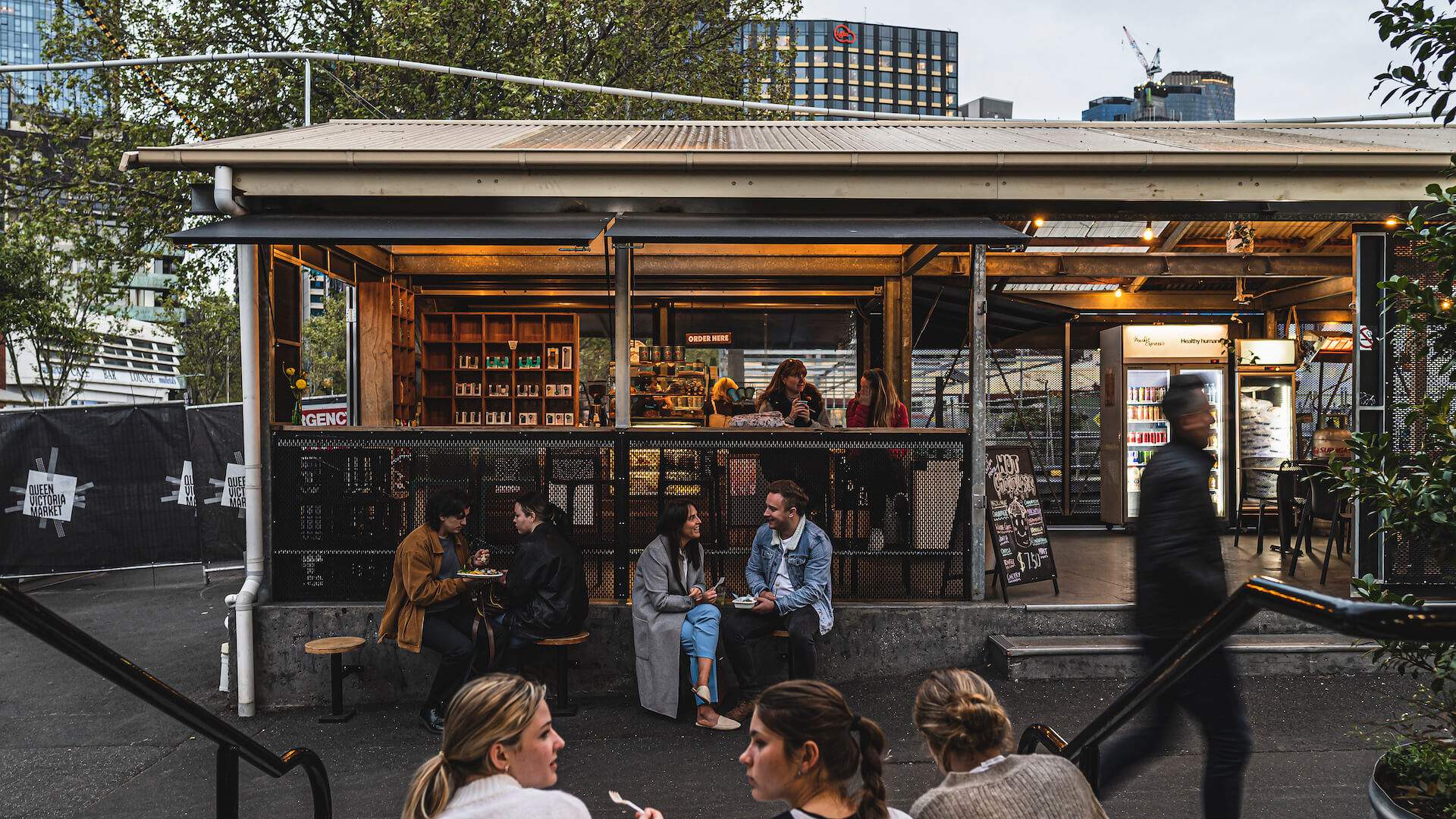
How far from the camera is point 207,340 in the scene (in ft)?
144

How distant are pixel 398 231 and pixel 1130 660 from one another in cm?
576

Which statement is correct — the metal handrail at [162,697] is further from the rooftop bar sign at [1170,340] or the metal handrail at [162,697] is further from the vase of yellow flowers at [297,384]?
the rooftop bar sign at [1170,340]

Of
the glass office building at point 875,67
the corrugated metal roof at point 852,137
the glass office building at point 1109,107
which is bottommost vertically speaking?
the corrugated metal roof at point 852,137

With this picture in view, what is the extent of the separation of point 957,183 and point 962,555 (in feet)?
8.77

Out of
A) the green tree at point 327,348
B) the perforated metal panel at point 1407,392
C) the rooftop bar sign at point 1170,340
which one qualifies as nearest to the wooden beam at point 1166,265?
the rooftop bar sign at point 1170,340

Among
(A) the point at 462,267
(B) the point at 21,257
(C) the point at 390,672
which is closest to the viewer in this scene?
(C) the point at 390,672

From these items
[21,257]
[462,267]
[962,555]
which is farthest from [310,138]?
[21,257]

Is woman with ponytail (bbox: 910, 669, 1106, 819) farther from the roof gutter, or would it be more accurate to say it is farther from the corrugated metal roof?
the corrugated metal roof

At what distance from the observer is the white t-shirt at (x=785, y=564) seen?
631 centimetres

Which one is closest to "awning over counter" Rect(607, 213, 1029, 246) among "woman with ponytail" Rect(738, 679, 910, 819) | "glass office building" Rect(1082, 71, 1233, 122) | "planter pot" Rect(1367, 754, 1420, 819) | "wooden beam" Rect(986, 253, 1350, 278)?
"planter pot" Rect(1367, 754, 1420, 819)

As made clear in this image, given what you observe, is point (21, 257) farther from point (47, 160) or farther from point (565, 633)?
point (565, 633)

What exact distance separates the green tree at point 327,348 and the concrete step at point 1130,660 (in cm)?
4164

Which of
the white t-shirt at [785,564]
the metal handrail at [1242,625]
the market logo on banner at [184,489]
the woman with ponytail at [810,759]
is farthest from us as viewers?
the market logo on banner at [184,489]

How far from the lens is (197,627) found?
30.5 feet
